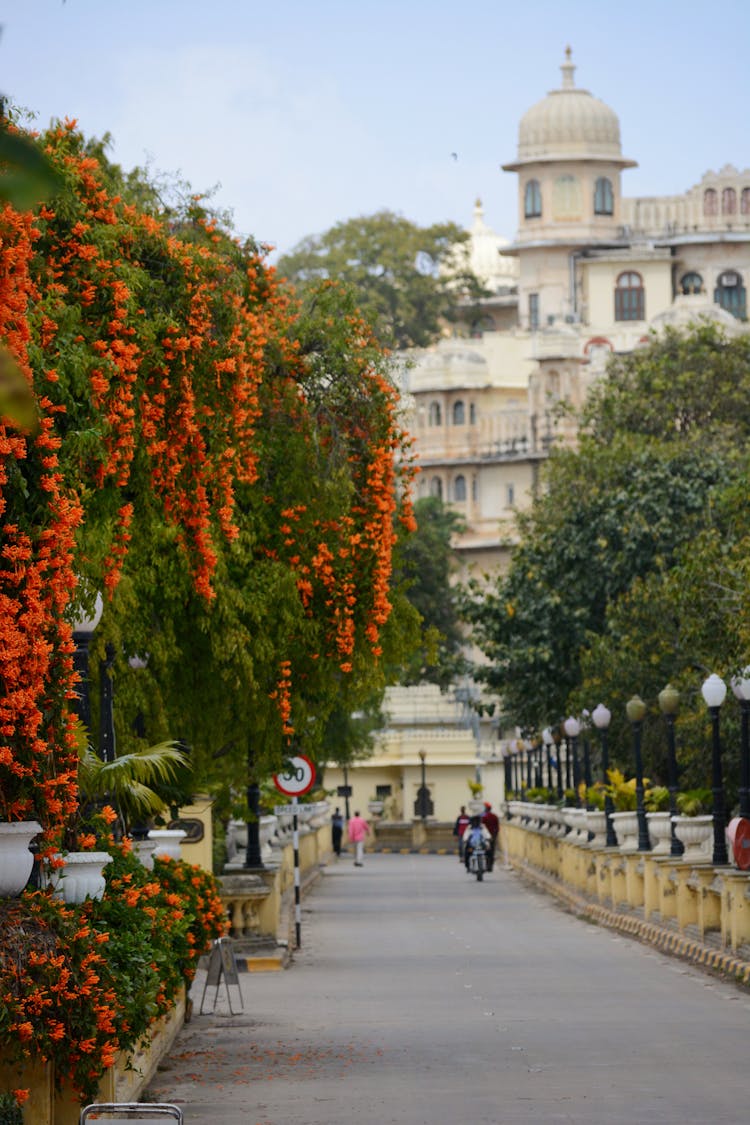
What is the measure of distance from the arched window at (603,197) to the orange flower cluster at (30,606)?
120428 mm

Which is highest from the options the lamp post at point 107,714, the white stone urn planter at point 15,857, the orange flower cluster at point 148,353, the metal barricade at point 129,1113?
the orange flower cluster at point 148,353

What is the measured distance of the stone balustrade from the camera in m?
23.1

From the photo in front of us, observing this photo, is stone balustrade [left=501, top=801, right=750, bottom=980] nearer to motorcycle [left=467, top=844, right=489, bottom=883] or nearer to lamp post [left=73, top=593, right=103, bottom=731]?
motorcycle [left=467, top=844, right=489, bottom=883]

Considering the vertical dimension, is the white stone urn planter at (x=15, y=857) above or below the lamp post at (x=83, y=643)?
below

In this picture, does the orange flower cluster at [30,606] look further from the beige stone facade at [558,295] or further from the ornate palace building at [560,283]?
the ornate palace building at [560,283]

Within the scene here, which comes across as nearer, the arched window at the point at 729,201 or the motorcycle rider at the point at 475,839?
the motorcycle rider at the point at 475,839

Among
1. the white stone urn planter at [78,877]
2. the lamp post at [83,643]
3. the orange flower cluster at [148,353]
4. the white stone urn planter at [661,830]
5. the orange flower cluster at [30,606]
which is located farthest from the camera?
the white stone urn planter at [661,830]

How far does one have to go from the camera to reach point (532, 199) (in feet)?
428

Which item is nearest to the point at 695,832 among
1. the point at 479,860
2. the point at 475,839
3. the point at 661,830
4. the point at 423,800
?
the point at 661,830

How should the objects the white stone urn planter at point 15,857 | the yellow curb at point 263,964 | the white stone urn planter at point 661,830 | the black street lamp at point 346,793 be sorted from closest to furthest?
1. the white stone urn planter at point 15,857
2. the yellow curb at point 263,964
3. the white stone urn planter at point 661,830
4. the black street lamp at point 346,793

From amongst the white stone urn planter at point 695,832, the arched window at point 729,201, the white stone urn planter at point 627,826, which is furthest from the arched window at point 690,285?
the white stone urn planter at point 695,832

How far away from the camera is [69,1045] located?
10742 millimetres

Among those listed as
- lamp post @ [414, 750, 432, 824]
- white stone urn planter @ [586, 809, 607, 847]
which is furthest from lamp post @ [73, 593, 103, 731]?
lamp post @ [414, 750, 432, 824]

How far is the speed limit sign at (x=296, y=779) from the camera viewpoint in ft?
96.2
